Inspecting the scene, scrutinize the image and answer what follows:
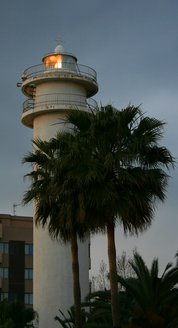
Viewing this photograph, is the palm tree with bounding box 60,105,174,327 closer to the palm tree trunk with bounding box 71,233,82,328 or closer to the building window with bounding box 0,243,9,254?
the palm tree trunk with bounding box 71,233,82,328

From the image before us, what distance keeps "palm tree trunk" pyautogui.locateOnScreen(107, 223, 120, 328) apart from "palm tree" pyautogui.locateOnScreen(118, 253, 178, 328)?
1.31 metres

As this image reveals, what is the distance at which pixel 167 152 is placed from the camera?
1093 inches

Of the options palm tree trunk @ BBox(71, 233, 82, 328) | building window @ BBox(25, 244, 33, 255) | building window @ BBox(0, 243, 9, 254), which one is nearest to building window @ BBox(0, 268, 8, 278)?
building window @ BBox(0, 243, 9, 254)

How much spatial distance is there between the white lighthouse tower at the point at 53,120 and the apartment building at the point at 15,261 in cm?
3290

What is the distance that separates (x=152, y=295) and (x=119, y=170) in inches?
237

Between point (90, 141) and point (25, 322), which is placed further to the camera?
point (25, 322)

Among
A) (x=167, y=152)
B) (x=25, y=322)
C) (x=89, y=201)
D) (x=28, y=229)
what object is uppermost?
(x=28, y=229)

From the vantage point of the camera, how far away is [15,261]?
83375 mm

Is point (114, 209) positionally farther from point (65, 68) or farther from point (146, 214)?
point (65, 68)

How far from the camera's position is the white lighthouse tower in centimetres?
4709

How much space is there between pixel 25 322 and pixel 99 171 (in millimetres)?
16815

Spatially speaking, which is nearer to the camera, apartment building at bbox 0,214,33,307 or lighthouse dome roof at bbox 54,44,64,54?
lighthouse dome roof at bbox 54,44,64,54

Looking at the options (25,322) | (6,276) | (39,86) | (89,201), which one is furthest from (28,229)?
(89,201)

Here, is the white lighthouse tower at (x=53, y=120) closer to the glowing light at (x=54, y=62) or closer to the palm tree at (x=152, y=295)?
the glowing light at (x=54, y=62)
